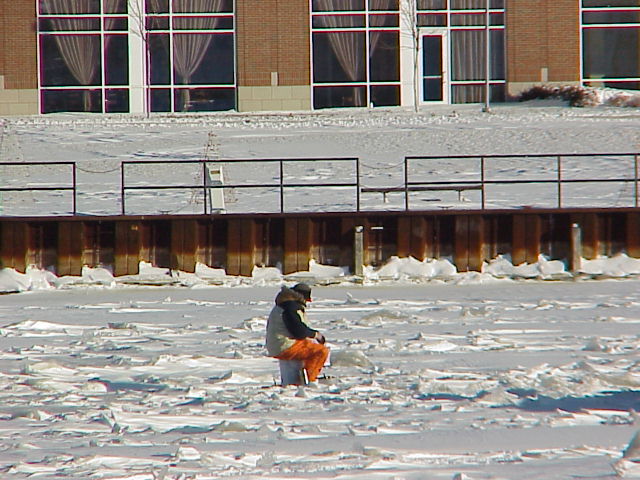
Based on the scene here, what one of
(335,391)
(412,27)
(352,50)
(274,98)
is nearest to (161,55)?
(274,98)

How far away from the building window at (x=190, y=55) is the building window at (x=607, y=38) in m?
11.5

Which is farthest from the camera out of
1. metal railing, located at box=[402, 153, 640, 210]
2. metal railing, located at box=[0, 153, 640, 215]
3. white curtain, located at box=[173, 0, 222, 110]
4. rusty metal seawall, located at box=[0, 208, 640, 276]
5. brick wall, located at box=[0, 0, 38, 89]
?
white curtain, located at box=[173, 0, 222, 110]

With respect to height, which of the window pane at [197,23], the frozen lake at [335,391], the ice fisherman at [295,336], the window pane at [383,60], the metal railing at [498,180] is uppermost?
the window pane at [197,23]

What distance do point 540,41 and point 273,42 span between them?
8.64 m

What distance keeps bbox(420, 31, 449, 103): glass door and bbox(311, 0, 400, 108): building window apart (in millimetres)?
936

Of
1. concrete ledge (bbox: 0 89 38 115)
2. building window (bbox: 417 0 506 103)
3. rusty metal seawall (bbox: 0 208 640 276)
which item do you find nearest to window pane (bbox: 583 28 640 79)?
building window (bbox: 417 0 506 103)

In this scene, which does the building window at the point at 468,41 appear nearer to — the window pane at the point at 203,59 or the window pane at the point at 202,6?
the window pane at the point at 202,6

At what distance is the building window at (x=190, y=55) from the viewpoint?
37.3 meters

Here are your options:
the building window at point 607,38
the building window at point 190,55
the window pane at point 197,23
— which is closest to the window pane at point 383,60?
the building window at point 190,55

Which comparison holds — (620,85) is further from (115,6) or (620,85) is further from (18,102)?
(18,102)

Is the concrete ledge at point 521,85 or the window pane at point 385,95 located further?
the window pane at point 385,95

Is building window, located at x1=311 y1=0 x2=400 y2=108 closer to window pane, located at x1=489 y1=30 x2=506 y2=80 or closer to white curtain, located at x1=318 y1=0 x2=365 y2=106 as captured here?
white curtain, located at x1=318 y1=0 x2=365 y2=106

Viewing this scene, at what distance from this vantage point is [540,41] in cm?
3744

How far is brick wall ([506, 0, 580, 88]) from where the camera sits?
37.4 metres
